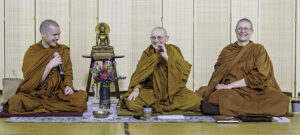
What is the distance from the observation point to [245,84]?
475 centimetres

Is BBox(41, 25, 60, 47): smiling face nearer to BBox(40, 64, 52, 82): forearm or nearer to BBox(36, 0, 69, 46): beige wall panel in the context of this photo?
BBox(40, 64, 52, 82): forearm

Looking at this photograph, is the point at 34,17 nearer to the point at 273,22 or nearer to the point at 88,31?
the point at 88,31

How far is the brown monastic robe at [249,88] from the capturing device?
462 cm

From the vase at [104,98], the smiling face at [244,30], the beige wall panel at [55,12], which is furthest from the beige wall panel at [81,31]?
the smiling face at [244,30]

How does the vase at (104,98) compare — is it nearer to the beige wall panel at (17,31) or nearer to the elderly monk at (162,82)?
the elderly monk at (162,82)

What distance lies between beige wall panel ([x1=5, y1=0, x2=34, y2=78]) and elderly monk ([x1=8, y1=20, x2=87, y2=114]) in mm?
1820

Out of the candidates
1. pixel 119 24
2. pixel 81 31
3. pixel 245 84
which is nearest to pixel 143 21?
pixel 119 24

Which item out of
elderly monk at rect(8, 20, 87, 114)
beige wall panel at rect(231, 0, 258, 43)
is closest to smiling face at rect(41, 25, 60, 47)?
elderly monk at rect(8, 20, 87, 114)

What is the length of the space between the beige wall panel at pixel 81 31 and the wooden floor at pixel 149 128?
Result: 8.01ft

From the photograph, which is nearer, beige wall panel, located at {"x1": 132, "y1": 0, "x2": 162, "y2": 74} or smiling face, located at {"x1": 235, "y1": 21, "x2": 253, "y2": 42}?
smiling face, located at {"x1": 235, "y1": 21, "x2": 253, "y2": 42}

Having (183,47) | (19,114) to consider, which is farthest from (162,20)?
(19,114)

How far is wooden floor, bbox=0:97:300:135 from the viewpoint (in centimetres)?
388

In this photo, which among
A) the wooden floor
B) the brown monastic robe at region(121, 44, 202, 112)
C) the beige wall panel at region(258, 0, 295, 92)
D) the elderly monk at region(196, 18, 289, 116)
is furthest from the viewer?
the beige wall panel at region(258, 0, 295, 92)

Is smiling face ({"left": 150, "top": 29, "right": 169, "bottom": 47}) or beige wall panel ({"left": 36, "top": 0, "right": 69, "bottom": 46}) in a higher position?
beige wall panel ({"left": 36, "top": 0, "right": 69, "bottom": 46})
